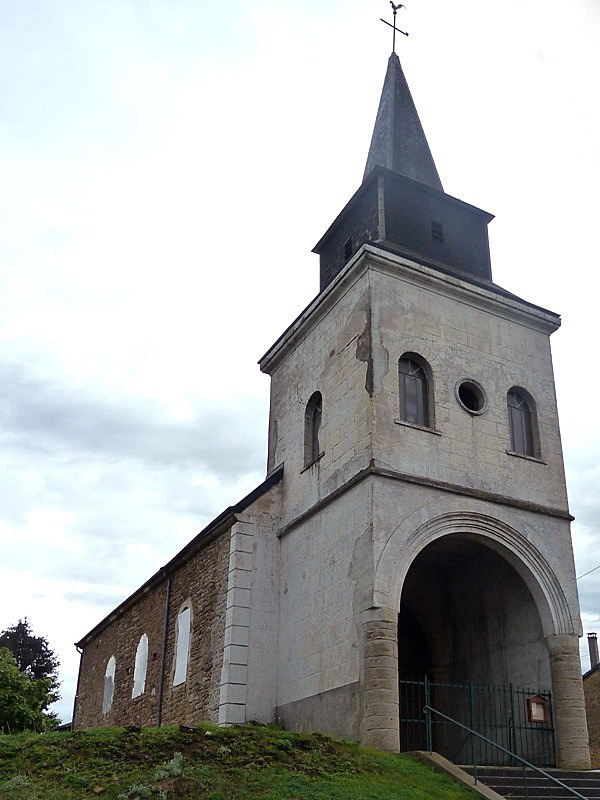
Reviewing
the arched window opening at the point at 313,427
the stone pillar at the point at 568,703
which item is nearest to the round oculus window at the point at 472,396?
the arched window opening at the point at 313,427

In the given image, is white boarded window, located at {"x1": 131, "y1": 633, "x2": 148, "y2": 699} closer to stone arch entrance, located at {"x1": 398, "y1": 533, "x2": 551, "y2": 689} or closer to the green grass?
stone arch entrance, located at {"x1": 398, "y1": 533, "x2": 551, "y2": 689}

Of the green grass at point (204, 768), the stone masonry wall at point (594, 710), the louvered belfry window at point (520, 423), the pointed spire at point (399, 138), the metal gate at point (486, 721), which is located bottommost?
the green grass at point (204, 768)

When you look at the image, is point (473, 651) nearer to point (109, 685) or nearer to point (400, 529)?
point (400, 529)

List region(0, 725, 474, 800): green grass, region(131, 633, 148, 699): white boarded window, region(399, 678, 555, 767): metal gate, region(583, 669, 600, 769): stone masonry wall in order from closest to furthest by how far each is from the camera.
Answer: region(0, 725, 474, 800): green grass → region(399, 678, 555, 767): metal gate → region(131, 633, 148, 699): white boarded window → region(583, 669, 600, 769): stone masonry wall

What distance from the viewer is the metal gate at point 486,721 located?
16266 mm

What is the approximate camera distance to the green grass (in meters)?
10.3

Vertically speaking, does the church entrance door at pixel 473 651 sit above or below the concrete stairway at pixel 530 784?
above

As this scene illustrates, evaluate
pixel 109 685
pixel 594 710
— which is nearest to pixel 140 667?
pixel 109 685

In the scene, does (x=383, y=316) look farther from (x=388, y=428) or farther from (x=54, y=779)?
(x=54, y=779)

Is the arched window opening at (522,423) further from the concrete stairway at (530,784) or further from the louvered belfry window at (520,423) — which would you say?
the concrete stairway at (530,784)

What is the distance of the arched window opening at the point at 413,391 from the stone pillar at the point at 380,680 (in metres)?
4.06

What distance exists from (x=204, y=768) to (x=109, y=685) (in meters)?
16.7

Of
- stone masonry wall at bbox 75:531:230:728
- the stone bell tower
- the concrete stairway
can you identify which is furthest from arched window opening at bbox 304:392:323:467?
the concrete stairway

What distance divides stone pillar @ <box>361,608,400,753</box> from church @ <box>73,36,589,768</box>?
34 mm
